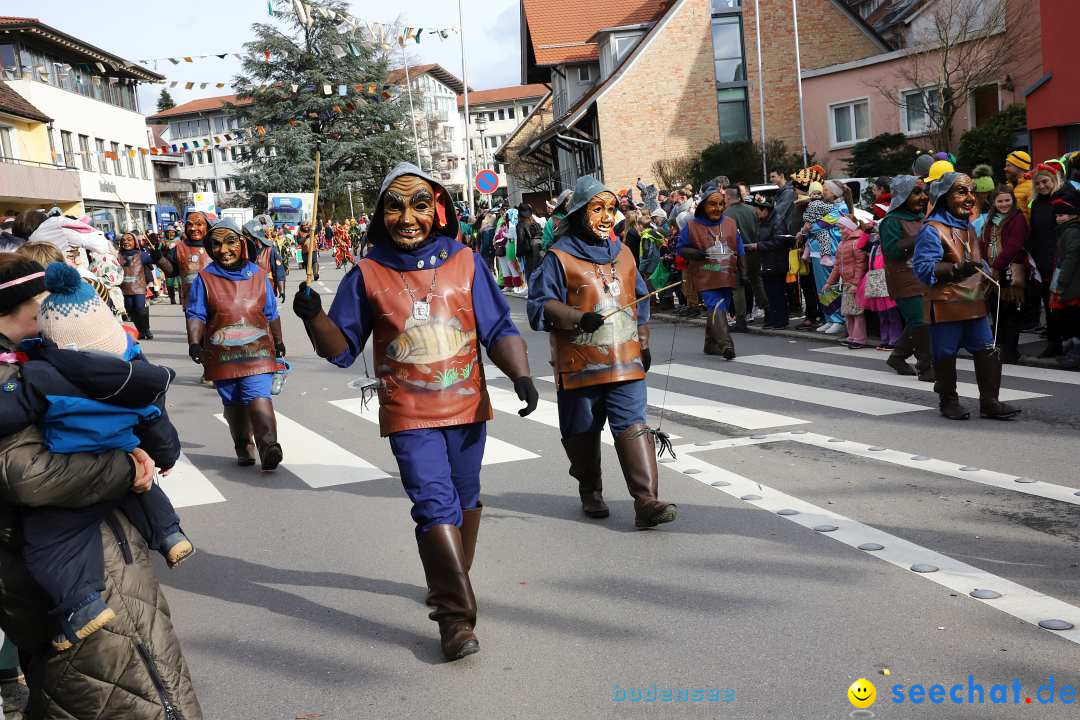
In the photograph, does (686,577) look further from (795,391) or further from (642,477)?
(795,391)

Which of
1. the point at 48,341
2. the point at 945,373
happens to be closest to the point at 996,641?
the point at 48,341

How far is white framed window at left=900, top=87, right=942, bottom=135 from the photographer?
29859 millimetres

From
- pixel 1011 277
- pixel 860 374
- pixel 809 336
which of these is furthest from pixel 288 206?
pixel 1011 277

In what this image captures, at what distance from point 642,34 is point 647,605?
122ft

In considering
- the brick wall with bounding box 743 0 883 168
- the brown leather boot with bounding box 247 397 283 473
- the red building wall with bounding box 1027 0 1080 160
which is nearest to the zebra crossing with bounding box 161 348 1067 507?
the brown leather boot with bounding box 247 397 283 473

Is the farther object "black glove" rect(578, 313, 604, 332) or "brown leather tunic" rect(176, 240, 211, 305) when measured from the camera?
"brown leather tunic" rect(176, 240, 211, 305)

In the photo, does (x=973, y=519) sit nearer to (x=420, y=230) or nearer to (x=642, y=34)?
(x=420, y=230)

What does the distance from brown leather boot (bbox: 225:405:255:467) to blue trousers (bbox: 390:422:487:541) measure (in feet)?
14.1

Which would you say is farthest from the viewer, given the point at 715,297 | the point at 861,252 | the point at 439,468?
the point at 861,252

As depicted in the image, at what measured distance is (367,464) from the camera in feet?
27.6

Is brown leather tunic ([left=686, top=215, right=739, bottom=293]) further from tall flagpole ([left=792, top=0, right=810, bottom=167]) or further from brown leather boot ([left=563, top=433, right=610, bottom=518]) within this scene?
tall flagpole ([left=792, top=0, right=810, bottom=167])

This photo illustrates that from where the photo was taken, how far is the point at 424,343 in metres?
4.72

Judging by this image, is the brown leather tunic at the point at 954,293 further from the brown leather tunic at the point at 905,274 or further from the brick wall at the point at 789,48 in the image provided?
the brick wall at the point at 789,48

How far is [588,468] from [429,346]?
6.40 ft
